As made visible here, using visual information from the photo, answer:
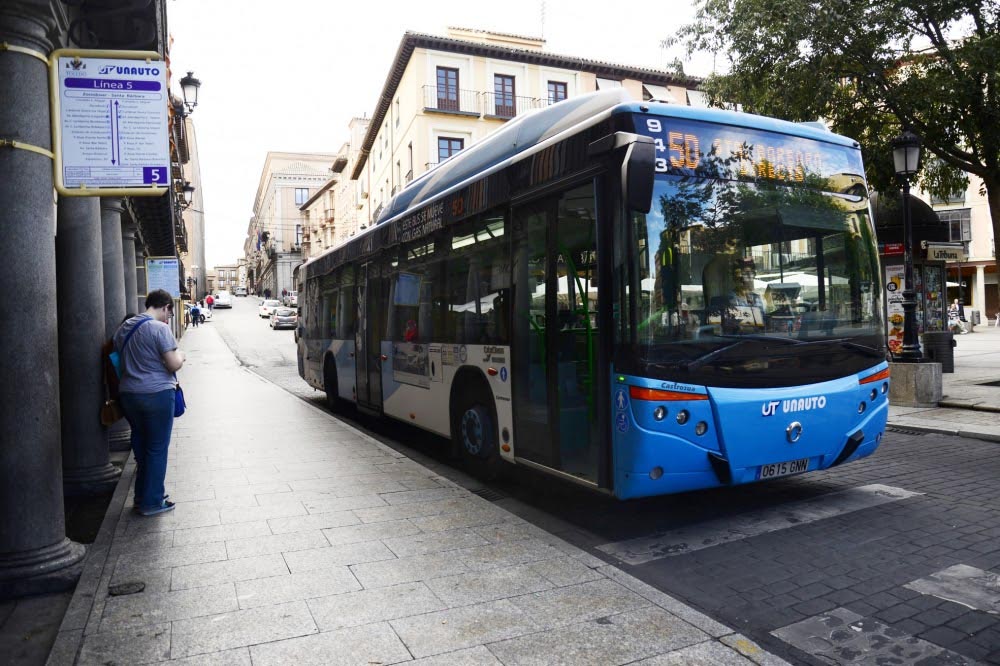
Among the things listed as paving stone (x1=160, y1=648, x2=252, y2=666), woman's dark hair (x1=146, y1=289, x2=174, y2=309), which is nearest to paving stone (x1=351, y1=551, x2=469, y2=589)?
paving stone (x1=160, y1=648, x2=252, y2=666)

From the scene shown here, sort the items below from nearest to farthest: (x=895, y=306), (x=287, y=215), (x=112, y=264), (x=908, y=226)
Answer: (x=112, y=264), (x=908, y=226), (x=895, y=306), (x=287, y=215)

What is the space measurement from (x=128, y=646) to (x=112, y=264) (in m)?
6.47

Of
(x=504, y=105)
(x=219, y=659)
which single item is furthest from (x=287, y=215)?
(x=219, y=659)

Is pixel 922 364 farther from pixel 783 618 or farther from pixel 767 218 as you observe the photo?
pixel 783 618

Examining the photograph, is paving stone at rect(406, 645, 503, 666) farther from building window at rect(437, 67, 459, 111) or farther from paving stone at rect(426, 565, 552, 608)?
building window at rect(437, 67, 459, 111)

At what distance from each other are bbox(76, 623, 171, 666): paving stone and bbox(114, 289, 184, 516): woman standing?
2362mm

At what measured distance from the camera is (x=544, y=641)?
3.57 metres

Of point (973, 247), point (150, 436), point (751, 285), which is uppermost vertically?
point (973, 247)

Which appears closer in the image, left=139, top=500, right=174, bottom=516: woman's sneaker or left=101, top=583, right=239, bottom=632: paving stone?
left=101, top=583, right=239, bottom=632: paving stone

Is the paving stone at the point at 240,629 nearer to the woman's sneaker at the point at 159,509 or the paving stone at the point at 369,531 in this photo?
the paving stone at the point at 369,531

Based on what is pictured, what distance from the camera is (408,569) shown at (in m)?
4.56

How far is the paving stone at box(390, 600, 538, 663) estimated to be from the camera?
3.53 metres

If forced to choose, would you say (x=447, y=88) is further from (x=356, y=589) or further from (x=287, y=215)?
(x=287, y=215)

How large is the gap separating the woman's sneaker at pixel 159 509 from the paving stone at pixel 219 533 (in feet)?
1.95
